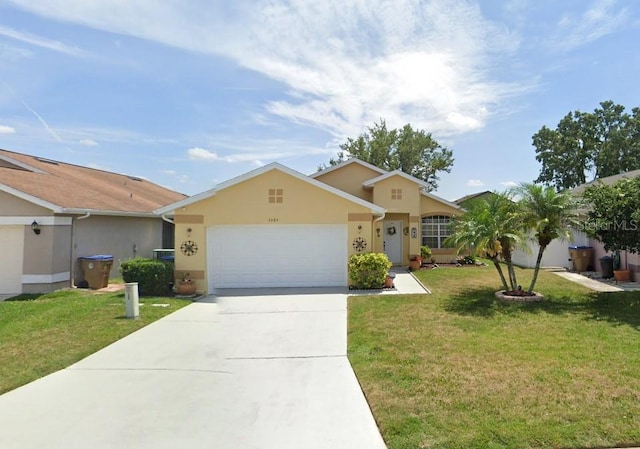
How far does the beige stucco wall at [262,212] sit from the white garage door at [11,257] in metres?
5.17

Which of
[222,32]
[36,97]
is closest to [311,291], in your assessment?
[222,32]

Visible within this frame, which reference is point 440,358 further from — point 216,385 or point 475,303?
point 475,303

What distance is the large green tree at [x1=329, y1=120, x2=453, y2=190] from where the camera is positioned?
36.2 metres

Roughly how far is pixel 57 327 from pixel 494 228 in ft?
36.6

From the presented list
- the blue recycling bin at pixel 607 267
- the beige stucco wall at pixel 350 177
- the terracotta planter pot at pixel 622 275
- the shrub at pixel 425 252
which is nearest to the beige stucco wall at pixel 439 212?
the shrub at pixel 425 252

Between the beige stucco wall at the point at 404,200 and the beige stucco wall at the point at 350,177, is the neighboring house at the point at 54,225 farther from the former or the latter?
the beige stucco wall at the point at 404,200

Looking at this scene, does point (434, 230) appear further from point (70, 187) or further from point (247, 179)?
point (70, 187)

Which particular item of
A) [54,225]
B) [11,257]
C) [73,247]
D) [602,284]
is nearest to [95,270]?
[73,247]

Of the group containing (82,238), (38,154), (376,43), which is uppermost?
(376,43)

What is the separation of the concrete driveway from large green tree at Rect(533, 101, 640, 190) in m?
40.2

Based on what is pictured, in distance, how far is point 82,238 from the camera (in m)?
14.4

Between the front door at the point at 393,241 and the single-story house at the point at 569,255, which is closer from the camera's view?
the single-story house at the point at 569,255

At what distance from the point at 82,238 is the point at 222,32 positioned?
29.9 feet

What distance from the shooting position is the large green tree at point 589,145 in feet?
122
